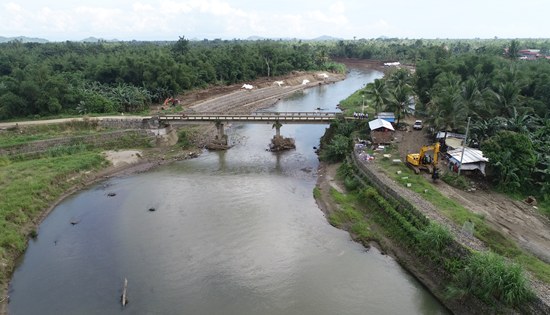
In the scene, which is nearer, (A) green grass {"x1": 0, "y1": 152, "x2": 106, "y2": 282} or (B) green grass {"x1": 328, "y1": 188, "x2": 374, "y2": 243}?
(A) green grass {"x1": 0, "y1": 152, "x2": 106, "y2": 282}

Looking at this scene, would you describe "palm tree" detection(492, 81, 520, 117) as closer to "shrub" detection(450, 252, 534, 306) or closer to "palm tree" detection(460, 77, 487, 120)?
"palm tree" detection(460, 77, 487, 120)

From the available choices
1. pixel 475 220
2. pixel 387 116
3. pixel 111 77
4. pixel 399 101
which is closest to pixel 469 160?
pixel 475 220

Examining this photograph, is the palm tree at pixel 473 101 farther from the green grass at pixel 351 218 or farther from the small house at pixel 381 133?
the green grass at pixel 351 218

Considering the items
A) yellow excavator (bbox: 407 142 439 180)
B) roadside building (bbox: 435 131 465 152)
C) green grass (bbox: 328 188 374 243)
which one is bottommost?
green grass (bbox: 328 188 374 243)

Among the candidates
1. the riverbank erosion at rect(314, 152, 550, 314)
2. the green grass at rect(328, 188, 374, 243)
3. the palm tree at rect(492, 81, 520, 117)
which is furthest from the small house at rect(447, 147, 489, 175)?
the green grass at rect(328, 188, 374, 243)

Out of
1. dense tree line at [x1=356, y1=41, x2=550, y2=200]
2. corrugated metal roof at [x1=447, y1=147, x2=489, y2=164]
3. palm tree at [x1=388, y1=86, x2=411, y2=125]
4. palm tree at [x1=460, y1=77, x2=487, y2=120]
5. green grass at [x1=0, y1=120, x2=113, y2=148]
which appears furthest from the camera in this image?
palm tree at [x1=388, y1=86, x2=411, y2=125]

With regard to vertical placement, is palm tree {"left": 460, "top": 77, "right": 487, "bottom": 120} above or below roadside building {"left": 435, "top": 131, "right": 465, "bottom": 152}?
above
